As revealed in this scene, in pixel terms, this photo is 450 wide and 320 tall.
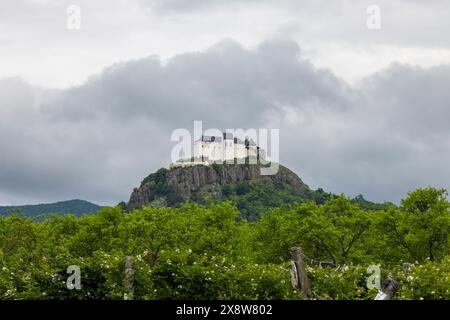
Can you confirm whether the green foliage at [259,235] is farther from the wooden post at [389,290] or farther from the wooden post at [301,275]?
the wooden post at [389,290]

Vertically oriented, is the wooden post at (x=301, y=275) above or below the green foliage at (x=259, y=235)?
below

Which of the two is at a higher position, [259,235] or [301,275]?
[259,235]

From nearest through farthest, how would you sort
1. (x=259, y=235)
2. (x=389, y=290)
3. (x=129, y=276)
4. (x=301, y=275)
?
(x=389, y=290) < (x=301, y=275) < (x=129, y=276) < (x=259, y=235)

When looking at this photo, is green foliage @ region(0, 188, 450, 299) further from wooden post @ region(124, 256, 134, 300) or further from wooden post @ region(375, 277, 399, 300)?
wooden post @ region(375, 277, 399, 300)

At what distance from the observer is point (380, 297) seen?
64.9ft

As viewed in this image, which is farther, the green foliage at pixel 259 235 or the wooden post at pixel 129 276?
the green foliage at pixel 259 235

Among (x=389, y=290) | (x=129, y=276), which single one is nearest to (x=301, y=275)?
(x=389, y=290)

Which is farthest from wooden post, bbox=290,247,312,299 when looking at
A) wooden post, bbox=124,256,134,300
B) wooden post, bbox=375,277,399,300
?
wooden post, bbox=124,256,134,300

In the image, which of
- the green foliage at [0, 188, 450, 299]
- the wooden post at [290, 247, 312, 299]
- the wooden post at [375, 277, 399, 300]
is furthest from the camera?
the green foliage at [0, 188, 450, 299]

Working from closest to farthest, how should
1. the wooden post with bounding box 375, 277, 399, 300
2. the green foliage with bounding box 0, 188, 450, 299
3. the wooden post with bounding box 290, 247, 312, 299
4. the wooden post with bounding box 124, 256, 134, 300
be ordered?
1. the wooden post with bounding box 375, 277, 399, 300
2. the wooden post with bounding box 290, 247, 312, 299
3. the wooden post with bounding box 124, 256, 134, 300
4. the green foliage with bounding box 0, 188, 450, 299

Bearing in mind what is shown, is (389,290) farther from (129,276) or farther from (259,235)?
(259,235)

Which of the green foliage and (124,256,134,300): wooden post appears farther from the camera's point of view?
the green foliage

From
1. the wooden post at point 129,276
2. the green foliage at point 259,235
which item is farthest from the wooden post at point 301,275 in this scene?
the green foliage at point 259,235
